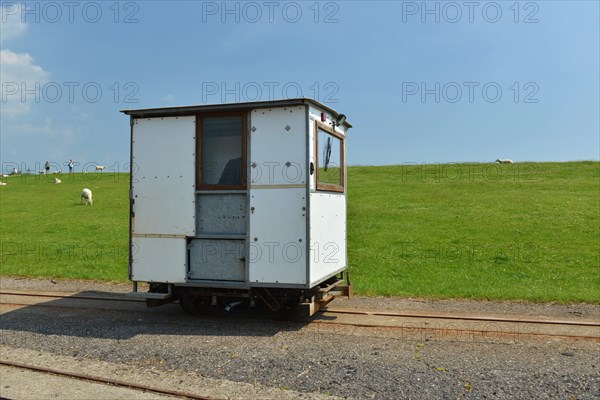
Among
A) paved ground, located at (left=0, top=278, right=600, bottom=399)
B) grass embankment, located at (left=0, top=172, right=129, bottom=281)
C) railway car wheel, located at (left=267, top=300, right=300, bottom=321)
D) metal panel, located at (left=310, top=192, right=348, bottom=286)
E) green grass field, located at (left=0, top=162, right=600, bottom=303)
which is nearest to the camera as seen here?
paved ground, located at (left=0, top=278, right=600, bottom=399)

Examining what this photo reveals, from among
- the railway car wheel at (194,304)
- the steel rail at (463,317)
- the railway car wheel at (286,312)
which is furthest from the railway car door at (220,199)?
the steel rail at (463,317)

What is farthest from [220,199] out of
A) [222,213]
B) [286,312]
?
[286,312]

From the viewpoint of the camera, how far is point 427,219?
23.7m

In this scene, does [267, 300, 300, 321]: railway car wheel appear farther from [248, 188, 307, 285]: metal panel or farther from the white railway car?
[248, 188, 307, 285]: metal panel

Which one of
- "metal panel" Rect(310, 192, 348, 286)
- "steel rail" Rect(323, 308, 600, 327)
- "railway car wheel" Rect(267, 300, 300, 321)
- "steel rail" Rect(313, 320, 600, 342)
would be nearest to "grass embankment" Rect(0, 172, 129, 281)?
"railway car wheel" Rect(267, 300, 300, 321)

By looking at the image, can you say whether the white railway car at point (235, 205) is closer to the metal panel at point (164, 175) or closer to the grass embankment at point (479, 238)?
the metal panel at point (164, 175)

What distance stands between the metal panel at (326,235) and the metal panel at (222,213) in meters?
1.14

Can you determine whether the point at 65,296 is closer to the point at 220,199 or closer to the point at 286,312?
the point at 220,199

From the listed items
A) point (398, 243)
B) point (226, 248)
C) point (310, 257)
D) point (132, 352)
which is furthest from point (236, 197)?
point (398, 243)

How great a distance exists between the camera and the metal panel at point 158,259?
28.1ft

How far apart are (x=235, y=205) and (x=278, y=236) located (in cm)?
93

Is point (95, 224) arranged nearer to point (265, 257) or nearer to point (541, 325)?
point (265, 257)

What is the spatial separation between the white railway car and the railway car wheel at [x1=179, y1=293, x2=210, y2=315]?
2 cm

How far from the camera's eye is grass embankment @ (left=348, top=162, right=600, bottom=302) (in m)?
11.8
